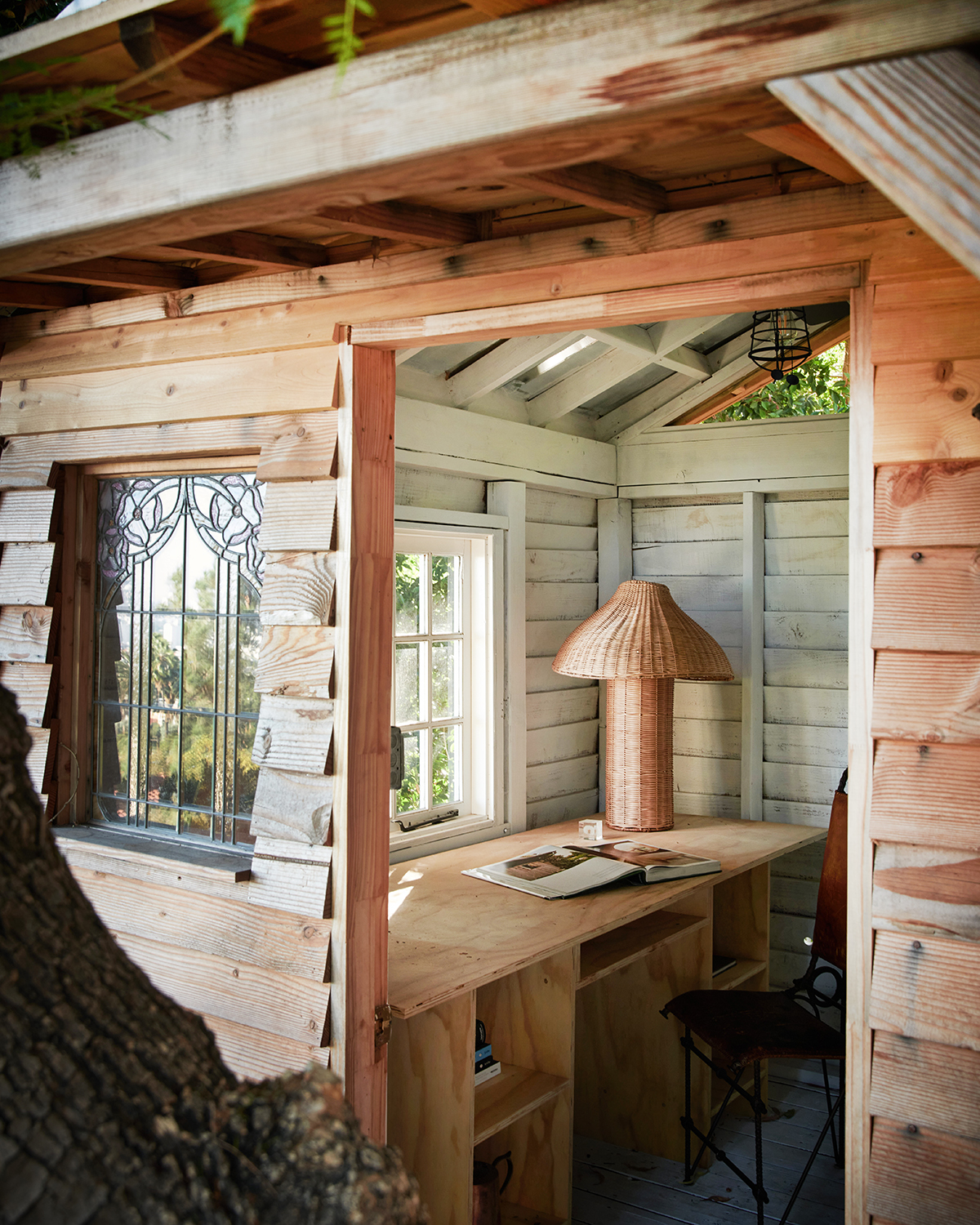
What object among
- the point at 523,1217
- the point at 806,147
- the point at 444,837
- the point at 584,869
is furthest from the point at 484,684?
the point at 806,147

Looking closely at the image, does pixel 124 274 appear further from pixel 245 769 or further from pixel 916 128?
pixel 916 128

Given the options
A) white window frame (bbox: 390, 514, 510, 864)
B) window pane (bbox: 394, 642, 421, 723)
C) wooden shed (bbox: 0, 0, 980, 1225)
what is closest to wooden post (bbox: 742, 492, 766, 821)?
wooden shed (bbox: 0, 0, 980, 1225)

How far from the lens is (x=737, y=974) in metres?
3.75

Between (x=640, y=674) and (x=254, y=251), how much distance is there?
1.98 meters

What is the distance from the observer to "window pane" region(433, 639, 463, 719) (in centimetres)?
379

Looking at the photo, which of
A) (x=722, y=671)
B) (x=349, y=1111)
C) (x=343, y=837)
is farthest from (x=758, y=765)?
(x=349, y=1111)

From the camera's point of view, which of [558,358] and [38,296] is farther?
[558,358]

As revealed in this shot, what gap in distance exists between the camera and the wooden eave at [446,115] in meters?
1.04

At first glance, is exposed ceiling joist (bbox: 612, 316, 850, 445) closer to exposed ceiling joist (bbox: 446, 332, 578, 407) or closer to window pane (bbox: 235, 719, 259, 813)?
exposed ceiling joist (bbox: 446, 332, 578, 407)

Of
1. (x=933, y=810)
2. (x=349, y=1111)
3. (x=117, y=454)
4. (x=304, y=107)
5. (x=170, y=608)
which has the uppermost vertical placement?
(x=304, y=107)

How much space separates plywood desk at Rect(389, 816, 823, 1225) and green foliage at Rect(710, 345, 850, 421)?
6.63 ft

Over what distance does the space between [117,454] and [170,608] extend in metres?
0.40

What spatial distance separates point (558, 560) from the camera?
4.32 meters

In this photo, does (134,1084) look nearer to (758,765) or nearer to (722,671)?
(722,671)
